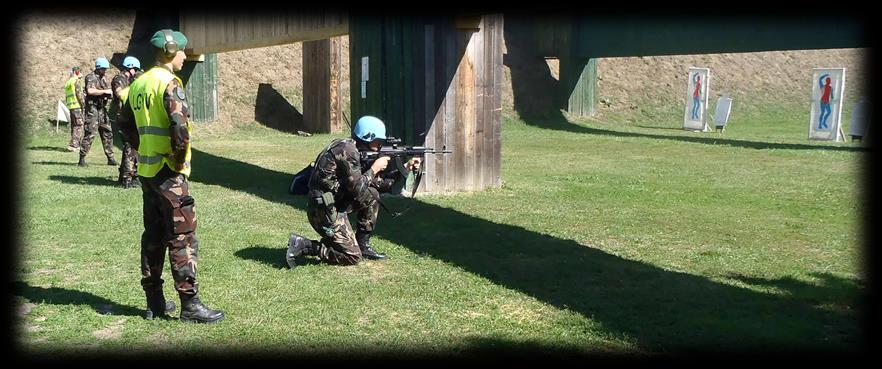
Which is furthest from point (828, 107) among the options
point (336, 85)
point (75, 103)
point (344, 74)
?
point (75, 103)

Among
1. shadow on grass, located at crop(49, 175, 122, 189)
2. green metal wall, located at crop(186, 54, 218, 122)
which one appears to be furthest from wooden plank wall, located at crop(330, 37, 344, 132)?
shadow on grass, located at crop(49, 175, 122, 189)

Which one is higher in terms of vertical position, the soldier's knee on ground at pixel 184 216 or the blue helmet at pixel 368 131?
the blue helmet at pixel 368 131

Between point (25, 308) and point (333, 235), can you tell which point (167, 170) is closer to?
point (25, 308)

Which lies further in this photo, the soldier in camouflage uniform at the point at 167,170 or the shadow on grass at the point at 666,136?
the shadow on grass at the point at 666,136

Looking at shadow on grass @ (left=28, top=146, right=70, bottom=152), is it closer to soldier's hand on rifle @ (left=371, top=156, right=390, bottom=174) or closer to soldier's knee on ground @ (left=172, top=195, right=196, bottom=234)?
soldier's hand on rifle @ (left=371, top=156, right=390, bottom=174)

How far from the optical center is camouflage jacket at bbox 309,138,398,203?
795cm

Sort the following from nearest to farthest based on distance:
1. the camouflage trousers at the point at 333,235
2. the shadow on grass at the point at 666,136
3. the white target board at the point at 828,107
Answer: the camouflage trousers at the point at 333,235 → the shadow on grass at the point at 666,136 → the white target board at the point at 828,107

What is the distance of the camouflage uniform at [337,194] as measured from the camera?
7965 millimetres

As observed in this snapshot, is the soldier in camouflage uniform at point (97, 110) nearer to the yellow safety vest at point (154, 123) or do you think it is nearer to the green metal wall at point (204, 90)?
the green metal wall at point (204, 90)

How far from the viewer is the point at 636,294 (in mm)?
7012

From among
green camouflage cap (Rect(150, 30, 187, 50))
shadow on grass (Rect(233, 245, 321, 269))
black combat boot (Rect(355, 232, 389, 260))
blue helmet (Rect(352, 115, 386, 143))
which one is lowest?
shadow on grass (Rect(233, 245, 321, 269))

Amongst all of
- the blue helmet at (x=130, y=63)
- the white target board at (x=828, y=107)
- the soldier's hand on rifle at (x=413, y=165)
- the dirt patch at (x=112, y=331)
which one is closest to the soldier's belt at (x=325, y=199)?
the soldier's hand on rifle at (x=413, y=165)

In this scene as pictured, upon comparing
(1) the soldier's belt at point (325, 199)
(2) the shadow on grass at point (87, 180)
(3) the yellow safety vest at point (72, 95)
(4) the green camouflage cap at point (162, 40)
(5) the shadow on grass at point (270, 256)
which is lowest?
(5) the shadow on grass at point (270, 256)

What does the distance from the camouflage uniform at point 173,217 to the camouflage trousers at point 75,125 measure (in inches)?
541
